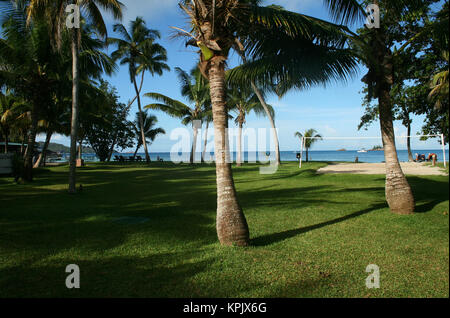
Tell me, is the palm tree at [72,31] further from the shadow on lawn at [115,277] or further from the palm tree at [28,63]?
the shadow on lawn at [115,277]

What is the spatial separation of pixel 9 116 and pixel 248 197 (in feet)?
78.9

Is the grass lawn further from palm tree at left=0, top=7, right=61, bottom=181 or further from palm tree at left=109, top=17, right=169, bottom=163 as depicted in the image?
palm tree at left=109, top=17, right=169, bottom=163

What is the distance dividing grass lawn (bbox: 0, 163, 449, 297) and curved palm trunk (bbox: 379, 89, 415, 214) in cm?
28

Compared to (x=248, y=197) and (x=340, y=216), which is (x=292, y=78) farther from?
(x=248, y=197)

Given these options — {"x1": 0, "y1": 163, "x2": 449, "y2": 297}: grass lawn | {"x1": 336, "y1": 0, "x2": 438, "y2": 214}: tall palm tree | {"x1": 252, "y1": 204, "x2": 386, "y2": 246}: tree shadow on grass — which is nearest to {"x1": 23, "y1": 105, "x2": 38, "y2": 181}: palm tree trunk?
{"x1": 0, "y1": 163, "x2": 449, "y2": 297}: grass lawn

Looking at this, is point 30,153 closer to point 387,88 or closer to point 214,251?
point 214,251

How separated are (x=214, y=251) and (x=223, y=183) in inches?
42.9

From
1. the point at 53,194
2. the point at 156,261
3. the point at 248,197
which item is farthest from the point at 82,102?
the point at 156,261

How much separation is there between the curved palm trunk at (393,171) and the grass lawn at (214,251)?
0.28 metres

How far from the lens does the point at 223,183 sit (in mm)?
4527

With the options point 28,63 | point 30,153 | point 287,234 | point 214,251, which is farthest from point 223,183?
point 28,63

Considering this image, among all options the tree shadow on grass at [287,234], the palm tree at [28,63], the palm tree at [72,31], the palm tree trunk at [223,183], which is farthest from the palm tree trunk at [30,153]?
the tree shadow on grass at [287,234]

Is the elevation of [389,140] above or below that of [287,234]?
above

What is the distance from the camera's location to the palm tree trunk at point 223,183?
448cm
